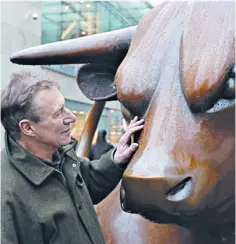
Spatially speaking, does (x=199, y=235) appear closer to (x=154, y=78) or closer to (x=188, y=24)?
(x=154, y=78)

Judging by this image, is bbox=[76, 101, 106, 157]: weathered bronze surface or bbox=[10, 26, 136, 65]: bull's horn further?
bbox=[76, 101, 106, 157]: weathered bronze surface

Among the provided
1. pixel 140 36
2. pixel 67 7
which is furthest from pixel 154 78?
pixel 67 7

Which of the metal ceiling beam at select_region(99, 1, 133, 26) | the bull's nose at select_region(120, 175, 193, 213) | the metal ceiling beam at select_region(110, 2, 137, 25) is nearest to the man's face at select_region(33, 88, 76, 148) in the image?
the bull's nose at select_region(120, 175, 193, 213)

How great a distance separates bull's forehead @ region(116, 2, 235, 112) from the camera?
1166mm

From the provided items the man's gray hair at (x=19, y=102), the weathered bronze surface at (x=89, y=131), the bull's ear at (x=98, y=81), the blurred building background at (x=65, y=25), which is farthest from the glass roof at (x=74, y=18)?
the man's gray hair at (x=19, y=102)

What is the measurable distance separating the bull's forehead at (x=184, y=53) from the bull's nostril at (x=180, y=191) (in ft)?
0.69

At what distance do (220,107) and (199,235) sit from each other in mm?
534

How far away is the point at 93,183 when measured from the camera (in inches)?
75.2

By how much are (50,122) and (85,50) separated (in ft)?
1.08

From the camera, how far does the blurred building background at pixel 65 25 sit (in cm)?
757

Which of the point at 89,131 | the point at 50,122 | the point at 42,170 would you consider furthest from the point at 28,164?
the point at 89,131

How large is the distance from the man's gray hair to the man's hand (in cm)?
32

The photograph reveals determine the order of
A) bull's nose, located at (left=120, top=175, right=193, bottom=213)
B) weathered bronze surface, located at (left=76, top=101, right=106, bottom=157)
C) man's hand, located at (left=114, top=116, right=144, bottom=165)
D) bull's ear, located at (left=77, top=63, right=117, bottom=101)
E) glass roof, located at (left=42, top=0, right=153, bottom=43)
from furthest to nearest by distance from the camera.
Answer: glass roof, located at (left=42, top=0, right=153, bottom=43), weathered bronze surface, located at (left=76, top=101, right=106, bottom=157), bull's ear, located at (left=77, top=63, right=117, bottom=101), man's hand, located at (left=114, top=116, right=144, bottom=165), bull's nose, located at (left=120, top=175, right=193, bottom=213)

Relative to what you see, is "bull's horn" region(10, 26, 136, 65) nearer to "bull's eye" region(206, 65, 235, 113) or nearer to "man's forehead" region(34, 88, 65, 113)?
"man's forehead" region(34, 88, 65, 113)
